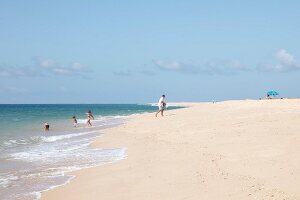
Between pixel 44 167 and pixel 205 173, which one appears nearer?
pixel 205 173

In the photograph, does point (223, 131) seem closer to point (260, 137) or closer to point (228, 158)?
point (260, 137)

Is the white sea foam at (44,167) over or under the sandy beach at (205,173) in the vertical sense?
under

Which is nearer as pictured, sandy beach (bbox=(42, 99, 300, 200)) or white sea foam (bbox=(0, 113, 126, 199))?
sandy beach (bbox=(42, 99, 300, 200))

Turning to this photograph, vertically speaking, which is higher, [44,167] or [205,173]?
[205,173]

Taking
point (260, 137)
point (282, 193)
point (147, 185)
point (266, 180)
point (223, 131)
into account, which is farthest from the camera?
point (223, 131)

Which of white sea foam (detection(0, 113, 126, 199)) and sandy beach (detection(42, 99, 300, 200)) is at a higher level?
sandy beach (detection(42, 99, 300, 200))

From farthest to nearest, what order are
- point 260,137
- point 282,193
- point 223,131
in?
point 223,131, point 260,137, point 282,193

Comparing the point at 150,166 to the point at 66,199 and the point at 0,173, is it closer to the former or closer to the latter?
the point at 66,199

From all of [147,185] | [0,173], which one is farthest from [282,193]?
[0,173]

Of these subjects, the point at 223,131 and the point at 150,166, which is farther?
the point at 223,131

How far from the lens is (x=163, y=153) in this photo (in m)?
14.1

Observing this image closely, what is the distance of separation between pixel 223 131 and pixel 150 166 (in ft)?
22.1

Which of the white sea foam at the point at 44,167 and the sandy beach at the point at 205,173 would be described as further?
the white sea foam at the point at 44,167

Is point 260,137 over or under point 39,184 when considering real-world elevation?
over
